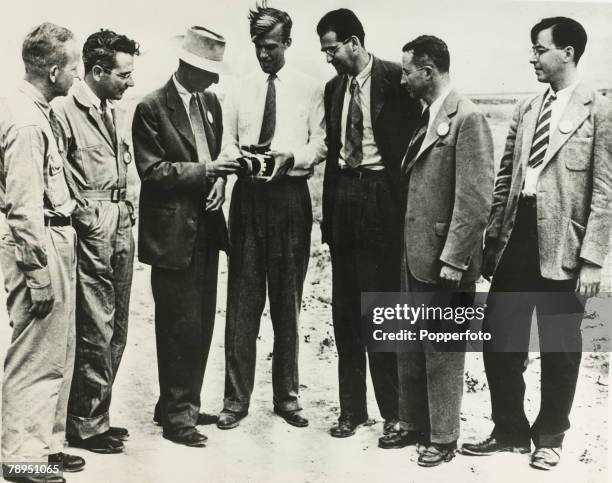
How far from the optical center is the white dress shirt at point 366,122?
15.7 ft

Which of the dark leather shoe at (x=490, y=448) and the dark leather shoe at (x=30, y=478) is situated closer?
the dark leather shoe at (x=30, y=478)

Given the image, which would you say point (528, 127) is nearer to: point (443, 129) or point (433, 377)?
point (443, 129)

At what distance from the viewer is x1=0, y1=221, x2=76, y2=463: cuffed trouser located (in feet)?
14.3

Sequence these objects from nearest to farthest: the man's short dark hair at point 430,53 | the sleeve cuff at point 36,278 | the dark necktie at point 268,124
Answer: the sleeve cuff at point 36,278, the man's short dark hair at point 430,53, the dark necktie at point 268,124

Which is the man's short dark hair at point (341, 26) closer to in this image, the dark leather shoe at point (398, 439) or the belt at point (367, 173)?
the belt at point (367, 173)

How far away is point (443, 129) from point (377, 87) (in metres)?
0.58

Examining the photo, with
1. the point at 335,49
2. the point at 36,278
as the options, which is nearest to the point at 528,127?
the point at 335,49

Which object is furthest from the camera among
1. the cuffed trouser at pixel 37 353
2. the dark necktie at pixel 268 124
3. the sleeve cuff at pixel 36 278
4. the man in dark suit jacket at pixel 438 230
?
the dark necktie at pixel 268 124

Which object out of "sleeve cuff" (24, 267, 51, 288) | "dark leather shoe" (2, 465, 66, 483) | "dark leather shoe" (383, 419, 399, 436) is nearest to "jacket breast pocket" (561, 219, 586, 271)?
"dark leather shoe" (383, 419, 399, 436)

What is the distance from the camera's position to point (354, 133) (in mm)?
4805

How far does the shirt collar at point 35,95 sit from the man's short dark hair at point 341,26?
5.73 ft

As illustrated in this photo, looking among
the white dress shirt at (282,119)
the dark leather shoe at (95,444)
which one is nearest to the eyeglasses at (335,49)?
the white dress shirt at (282,119)

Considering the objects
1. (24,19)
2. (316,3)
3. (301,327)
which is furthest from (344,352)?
(24,19)

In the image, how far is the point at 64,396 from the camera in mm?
4539
